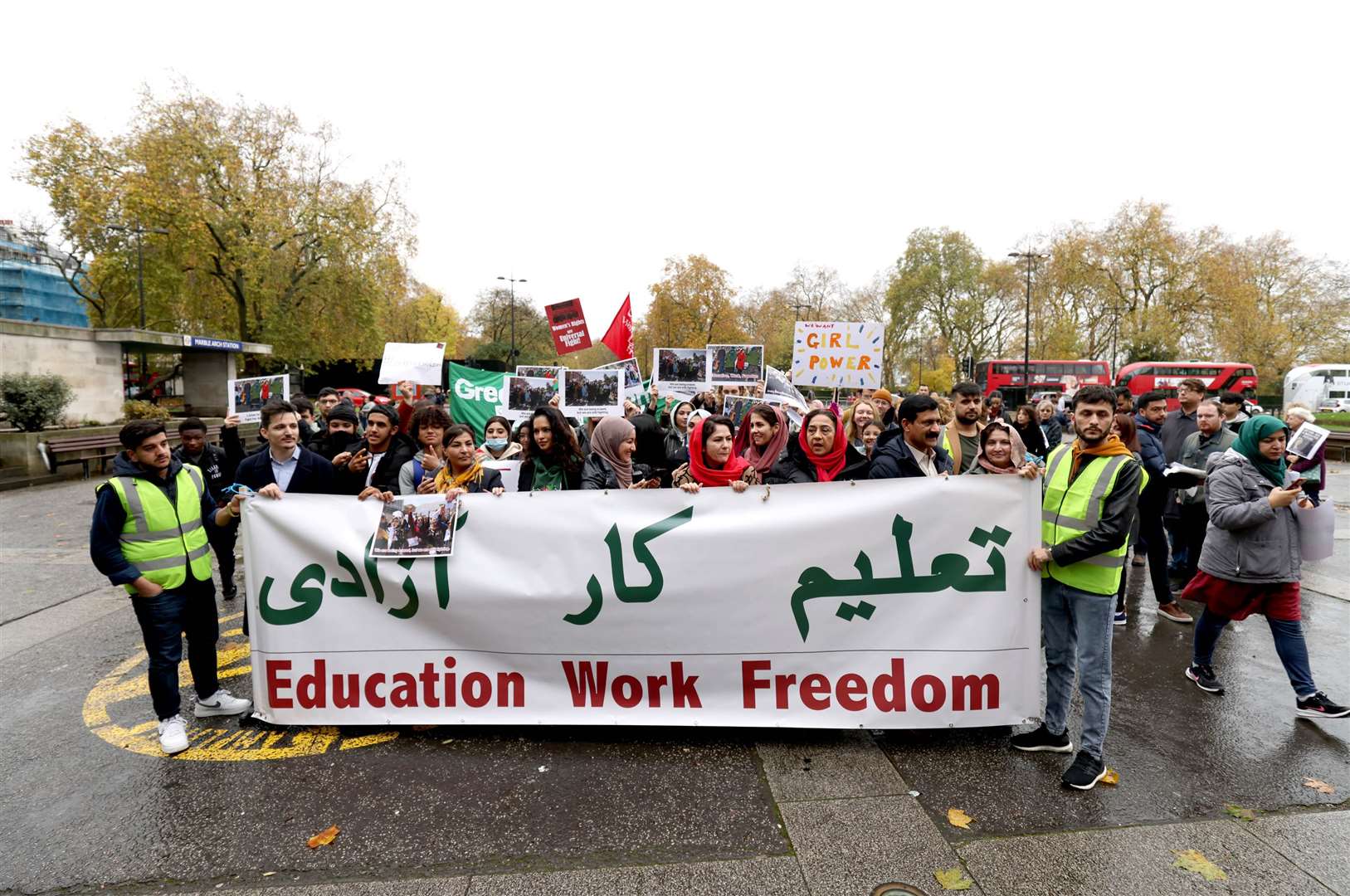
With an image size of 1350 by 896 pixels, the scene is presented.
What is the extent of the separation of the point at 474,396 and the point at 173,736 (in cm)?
799

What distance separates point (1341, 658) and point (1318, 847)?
8.77 feet

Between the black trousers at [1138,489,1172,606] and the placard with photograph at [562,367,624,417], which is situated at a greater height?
the placard with photograph at [562,367,624,417]

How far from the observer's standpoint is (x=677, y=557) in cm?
342

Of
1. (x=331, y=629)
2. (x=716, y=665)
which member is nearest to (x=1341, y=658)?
(x=716, y=665)

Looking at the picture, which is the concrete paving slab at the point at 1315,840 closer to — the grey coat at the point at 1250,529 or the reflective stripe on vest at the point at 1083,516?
the reflective stripe on vest at the point at 1083,516

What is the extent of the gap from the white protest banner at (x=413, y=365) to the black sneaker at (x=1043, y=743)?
837 centimetres

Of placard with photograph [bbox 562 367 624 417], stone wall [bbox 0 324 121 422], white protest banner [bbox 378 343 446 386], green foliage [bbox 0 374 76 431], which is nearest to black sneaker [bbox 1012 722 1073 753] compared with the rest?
placard with photograph [bbox 562 367 624 417]

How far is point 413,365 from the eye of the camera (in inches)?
388

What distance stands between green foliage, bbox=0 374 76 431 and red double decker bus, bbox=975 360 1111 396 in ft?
137

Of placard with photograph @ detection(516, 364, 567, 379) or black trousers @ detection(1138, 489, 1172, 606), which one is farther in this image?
placard with photograph @ detection(516, 364, 567, 379)

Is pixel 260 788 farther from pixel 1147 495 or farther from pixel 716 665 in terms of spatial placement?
pixel 1147 495

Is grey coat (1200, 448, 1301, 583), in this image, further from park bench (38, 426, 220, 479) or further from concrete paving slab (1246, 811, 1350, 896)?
park bench (38, 426, 220, 479)

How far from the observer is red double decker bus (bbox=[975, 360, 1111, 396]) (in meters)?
41.6

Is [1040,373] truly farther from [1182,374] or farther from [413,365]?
[413,365]
